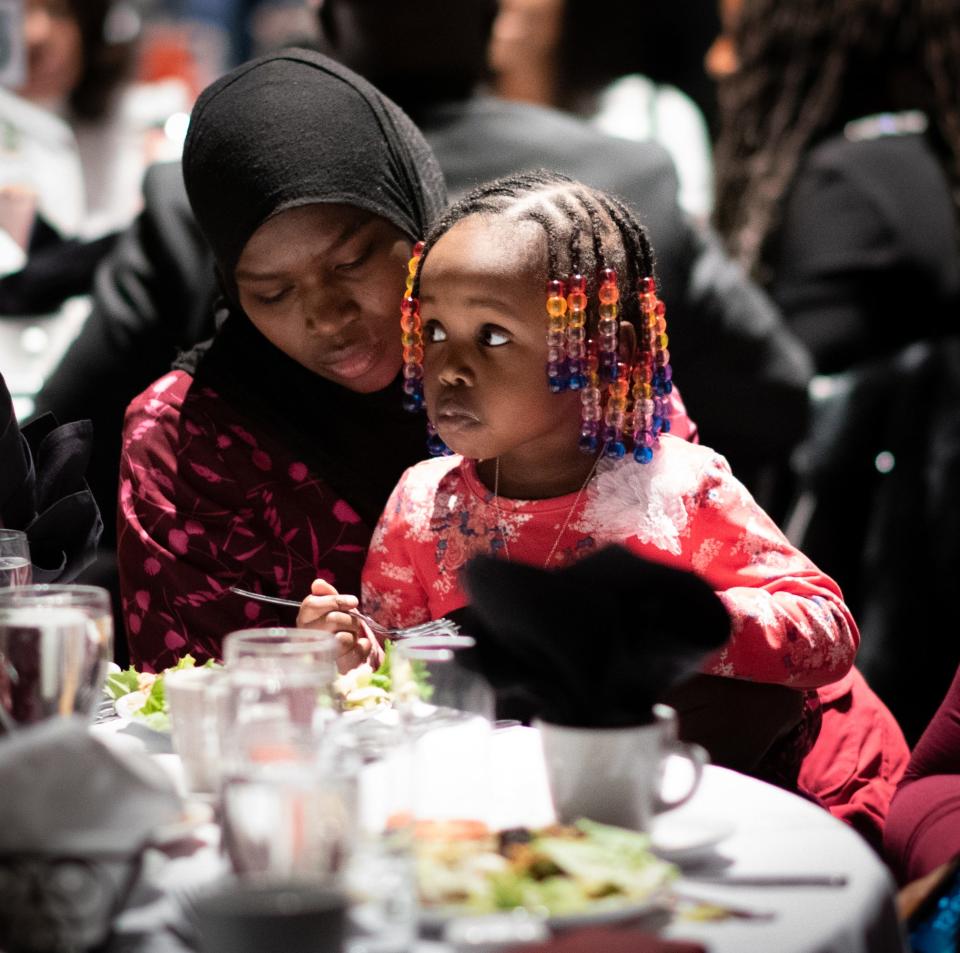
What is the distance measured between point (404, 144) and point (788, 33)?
2.57 metres

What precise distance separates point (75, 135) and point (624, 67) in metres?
2.32

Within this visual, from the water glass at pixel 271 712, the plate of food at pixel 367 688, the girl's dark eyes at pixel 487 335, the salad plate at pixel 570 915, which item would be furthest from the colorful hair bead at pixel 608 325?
the salad plate at pixel 570 915

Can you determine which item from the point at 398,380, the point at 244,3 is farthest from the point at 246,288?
the point at 244,3

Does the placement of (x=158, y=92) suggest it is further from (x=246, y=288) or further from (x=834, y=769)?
(x=834, y=769)

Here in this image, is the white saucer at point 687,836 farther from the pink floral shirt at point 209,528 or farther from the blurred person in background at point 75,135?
the blurred person in background at point 75,135

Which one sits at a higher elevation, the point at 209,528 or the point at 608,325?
the point at 608,325

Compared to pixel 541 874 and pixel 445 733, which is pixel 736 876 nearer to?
pixel 541 874

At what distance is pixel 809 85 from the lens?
15.3 ft

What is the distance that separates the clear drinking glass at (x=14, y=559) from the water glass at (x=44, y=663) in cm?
35

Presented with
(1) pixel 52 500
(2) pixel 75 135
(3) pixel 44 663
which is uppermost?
(3) pixel 44 663

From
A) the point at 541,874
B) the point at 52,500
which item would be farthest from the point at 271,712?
the point at 52,500

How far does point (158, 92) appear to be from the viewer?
6668 mm

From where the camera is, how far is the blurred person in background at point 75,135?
3998mm

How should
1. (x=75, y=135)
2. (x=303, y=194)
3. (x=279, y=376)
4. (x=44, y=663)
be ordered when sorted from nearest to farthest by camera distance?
(x=44, y=663), (x=303, y=194), (x=279, y=376), (x=75, y=135)
